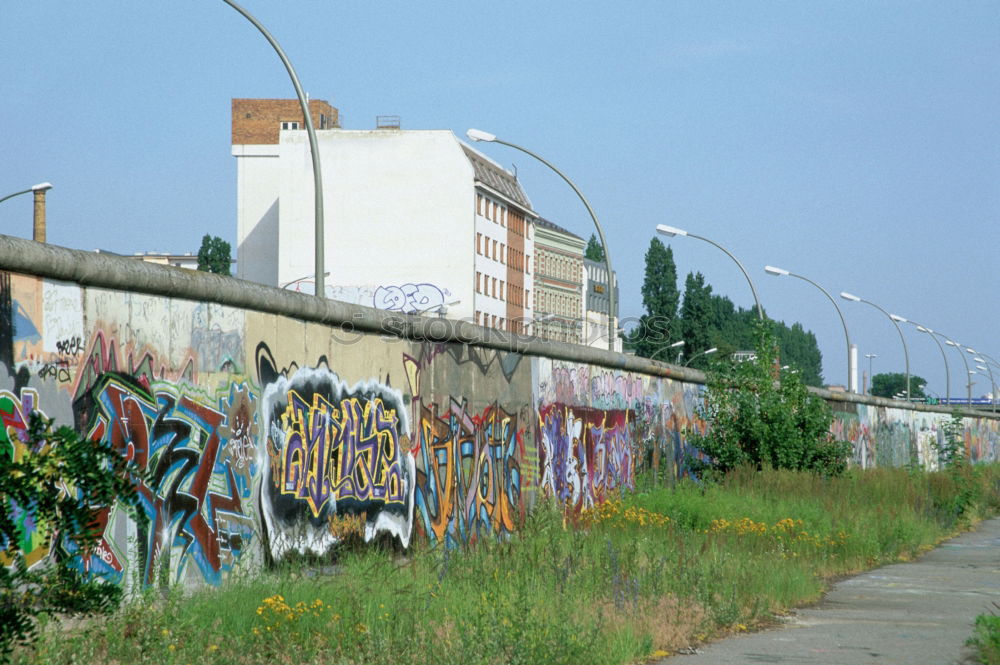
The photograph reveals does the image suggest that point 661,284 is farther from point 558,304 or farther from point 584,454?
point 584,454

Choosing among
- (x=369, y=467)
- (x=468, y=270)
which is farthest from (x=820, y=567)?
(x=468, y=270)

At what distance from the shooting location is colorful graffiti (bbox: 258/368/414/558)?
10.4 meters

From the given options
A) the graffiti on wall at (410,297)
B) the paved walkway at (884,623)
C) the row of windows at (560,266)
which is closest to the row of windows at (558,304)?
the row of windows at (560,266)

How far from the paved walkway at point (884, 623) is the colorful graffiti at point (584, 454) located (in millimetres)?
4196

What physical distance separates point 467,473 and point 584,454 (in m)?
4.30

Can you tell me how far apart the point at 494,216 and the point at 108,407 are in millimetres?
86806

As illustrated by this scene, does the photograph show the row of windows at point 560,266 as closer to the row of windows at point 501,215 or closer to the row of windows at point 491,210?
the row of windows at point 501,215

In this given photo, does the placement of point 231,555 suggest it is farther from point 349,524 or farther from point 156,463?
point 349,524

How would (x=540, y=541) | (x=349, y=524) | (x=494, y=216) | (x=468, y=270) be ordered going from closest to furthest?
(x=349, y=524)
(x=540, y=541)
(x=468, y=270)
(x=494, y=216)

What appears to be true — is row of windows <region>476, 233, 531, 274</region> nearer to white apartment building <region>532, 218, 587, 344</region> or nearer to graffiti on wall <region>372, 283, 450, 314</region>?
graffiti on wall <region>372, 283, 450, 314</region>

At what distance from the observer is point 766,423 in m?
21.7

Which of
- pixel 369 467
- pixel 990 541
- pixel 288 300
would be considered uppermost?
pixel 288 300

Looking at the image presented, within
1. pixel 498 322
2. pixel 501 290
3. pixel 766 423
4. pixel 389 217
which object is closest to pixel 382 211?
pixel 389 217

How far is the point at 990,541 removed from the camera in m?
19.2
